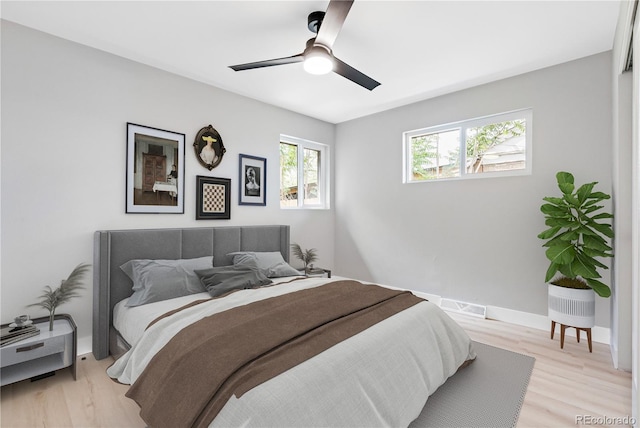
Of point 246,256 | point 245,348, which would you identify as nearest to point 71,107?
point 246,256

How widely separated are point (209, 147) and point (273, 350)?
8.71ft

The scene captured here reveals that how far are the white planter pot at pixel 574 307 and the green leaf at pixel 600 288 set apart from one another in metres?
0.12

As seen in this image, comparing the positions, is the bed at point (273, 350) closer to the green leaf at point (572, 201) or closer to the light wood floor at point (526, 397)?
the light wood floor at point (526, 397)

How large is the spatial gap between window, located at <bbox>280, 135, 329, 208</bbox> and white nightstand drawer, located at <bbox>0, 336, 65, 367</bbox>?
2855mm

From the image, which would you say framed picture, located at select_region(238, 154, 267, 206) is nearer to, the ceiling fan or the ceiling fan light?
the ceiling fan

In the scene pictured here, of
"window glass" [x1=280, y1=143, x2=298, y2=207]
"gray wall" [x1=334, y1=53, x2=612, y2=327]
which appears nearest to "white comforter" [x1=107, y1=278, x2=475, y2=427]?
"gray wall" [x1=334, y1=53, x2=612, y2=327]

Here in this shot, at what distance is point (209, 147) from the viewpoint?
353 cm

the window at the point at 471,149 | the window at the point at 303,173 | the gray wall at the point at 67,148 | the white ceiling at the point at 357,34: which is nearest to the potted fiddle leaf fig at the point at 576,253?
the window at the point at 471,149

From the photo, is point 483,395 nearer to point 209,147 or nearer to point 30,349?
point 30,349

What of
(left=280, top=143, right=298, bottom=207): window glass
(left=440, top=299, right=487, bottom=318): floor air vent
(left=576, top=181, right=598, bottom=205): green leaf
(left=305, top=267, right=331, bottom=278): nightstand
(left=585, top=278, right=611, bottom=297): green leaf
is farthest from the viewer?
(left=280, top=143, right=298, bottom=207): window glass

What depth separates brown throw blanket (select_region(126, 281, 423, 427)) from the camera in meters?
1.36

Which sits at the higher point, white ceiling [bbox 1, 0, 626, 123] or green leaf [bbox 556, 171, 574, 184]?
white ceiling [bbox 1, 0, 626, 123]

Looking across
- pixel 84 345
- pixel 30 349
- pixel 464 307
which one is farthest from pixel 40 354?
pixel 464 307

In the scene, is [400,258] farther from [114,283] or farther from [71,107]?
[71,107]
